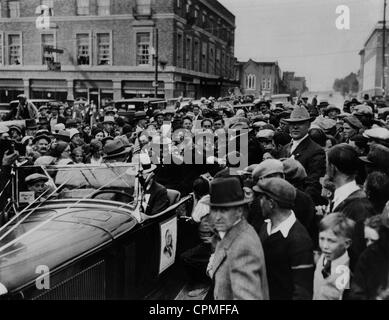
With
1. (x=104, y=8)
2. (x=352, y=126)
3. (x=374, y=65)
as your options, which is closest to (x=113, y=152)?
(x=352, y=126)

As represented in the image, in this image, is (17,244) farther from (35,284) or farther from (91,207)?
(91,207)

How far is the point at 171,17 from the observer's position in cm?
2714

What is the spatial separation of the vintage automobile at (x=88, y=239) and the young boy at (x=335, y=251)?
5.62 feet

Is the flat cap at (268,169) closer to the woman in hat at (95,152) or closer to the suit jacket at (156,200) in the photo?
the suit jacket at (156,200)

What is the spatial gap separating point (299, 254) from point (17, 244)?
2.00 meters

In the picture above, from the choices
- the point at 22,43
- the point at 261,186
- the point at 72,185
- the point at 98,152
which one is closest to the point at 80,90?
the point at 22,43

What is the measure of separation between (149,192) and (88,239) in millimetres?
1157

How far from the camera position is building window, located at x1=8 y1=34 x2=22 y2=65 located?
26.6 metres

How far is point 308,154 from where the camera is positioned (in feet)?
14.8

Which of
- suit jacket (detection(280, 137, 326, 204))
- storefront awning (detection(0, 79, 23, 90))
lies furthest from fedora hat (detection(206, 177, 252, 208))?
storefront awning (detection(0, 79, 23, 90))

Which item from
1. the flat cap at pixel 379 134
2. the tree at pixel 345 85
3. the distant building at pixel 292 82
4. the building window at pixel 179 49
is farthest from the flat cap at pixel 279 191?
the distant building at pixel 292 82

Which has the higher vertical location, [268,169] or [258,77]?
[258,77]

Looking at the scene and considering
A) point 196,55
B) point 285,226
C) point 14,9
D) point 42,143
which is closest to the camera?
point 285,226

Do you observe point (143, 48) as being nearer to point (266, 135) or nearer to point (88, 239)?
point (266, 135)
